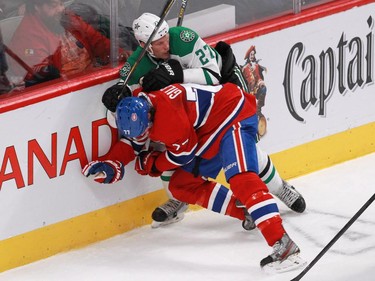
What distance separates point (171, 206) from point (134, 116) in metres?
0.72

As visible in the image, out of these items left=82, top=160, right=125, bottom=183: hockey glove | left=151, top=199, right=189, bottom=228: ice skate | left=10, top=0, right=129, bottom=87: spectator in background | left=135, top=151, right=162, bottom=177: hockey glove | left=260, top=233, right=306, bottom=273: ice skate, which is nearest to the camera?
left=260, top=233, right=306, bottom=273: ice skate

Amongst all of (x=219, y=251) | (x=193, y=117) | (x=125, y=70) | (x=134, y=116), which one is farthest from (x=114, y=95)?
(x=219, y=251)

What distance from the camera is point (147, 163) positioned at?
6.39m

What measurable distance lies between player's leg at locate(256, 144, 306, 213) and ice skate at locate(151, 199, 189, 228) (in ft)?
1.33

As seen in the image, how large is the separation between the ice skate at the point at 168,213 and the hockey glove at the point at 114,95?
0.58 meters

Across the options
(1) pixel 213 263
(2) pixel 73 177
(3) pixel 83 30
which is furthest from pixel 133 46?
(1) pixel 213 263

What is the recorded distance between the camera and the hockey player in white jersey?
6211 millimetres

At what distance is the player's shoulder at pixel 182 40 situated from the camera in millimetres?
6301

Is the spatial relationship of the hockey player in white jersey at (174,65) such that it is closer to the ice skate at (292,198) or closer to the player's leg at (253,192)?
the ice skate at (292,198)

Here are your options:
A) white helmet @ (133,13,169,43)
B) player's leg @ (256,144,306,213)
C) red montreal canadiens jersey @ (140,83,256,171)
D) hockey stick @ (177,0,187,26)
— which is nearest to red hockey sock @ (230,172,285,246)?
red montreal canadiens jersey @ (140,83,256,171)

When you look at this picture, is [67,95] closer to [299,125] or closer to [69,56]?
[69,56]

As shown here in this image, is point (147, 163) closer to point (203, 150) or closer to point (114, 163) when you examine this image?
point (114, 163)

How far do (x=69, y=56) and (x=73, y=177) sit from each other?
53 cm

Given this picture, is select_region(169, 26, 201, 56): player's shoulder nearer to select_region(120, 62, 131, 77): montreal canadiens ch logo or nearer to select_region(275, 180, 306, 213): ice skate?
select_region(120, 62, 131, 77): montreal canadiens ch logo
